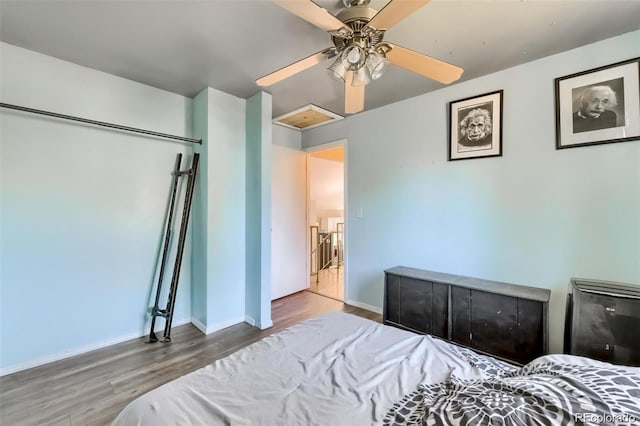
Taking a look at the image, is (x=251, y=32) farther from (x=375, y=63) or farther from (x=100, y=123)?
(x=100, y=123)

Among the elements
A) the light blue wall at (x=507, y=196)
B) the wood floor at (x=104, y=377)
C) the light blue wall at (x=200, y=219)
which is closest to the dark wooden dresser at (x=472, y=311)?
the light blue wall at (x=507, y=196)

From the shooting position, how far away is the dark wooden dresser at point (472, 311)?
2.05 metres

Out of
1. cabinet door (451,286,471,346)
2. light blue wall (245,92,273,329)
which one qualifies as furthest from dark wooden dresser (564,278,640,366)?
light blue wall (245,92,273,329)

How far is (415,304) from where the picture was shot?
8.66 ft

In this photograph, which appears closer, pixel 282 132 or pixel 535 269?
pixel 535 269

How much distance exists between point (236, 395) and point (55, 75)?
9.55ft

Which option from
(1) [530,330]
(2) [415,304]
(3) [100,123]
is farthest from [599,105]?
(3) [100,123]

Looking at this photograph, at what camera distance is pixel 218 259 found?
295 centimetres

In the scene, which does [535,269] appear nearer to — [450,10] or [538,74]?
[538,74]

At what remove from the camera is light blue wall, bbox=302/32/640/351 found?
2.03 m

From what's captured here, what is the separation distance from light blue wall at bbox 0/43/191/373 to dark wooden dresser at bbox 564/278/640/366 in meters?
3.59

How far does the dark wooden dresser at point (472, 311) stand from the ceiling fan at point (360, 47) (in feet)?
5.61

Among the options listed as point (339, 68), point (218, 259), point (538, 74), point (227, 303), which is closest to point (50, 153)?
point (218, 259)

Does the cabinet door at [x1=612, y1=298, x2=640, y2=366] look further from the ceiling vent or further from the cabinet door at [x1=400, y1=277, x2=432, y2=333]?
the ceiling vent
